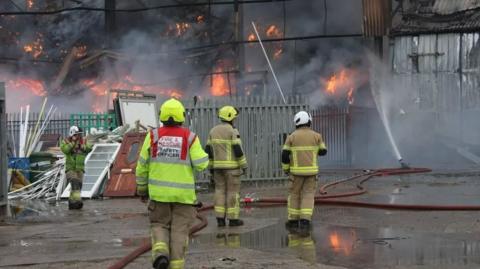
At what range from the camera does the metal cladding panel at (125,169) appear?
13.7 meters

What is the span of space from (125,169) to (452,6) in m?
13.2

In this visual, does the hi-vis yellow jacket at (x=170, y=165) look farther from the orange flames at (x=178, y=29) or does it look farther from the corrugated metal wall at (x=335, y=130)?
the orange flames at (x=178, y=29)

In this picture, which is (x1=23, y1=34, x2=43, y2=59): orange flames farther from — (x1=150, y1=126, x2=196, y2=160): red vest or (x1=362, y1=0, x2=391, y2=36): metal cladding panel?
(x1=150, y1=126, x2=196, y2=160): red vest

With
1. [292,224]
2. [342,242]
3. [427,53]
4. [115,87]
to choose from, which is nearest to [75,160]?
[292,224]

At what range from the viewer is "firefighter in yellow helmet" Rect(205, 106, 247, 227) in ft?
28.9

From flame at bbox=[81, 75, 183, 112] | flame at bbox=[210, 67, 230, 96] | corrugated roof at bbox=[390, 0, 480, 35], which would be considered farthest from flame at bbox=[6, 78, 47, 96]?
corrugated roof at bbox=[390, 0, 480, 35]

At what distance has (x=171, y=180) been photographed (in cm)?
551

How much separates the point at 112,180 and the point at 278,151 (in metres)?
3.92

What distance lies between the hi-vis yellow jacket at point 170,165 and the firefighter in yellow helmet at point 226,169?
3180mm

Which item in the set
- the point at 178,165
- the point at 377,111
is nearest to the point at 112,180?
the point at 178,165

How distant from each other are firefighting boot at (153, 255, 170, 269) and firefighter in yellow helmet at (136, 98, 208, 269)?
9 centimetres

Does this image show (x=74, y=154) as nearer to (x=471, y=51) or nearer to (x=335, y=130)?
(x=335, y=130)

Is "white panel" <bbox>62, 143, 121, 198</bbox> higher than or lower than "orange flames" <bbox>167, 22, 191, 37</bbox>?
lower

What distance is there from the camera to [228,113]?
29.8 ft
